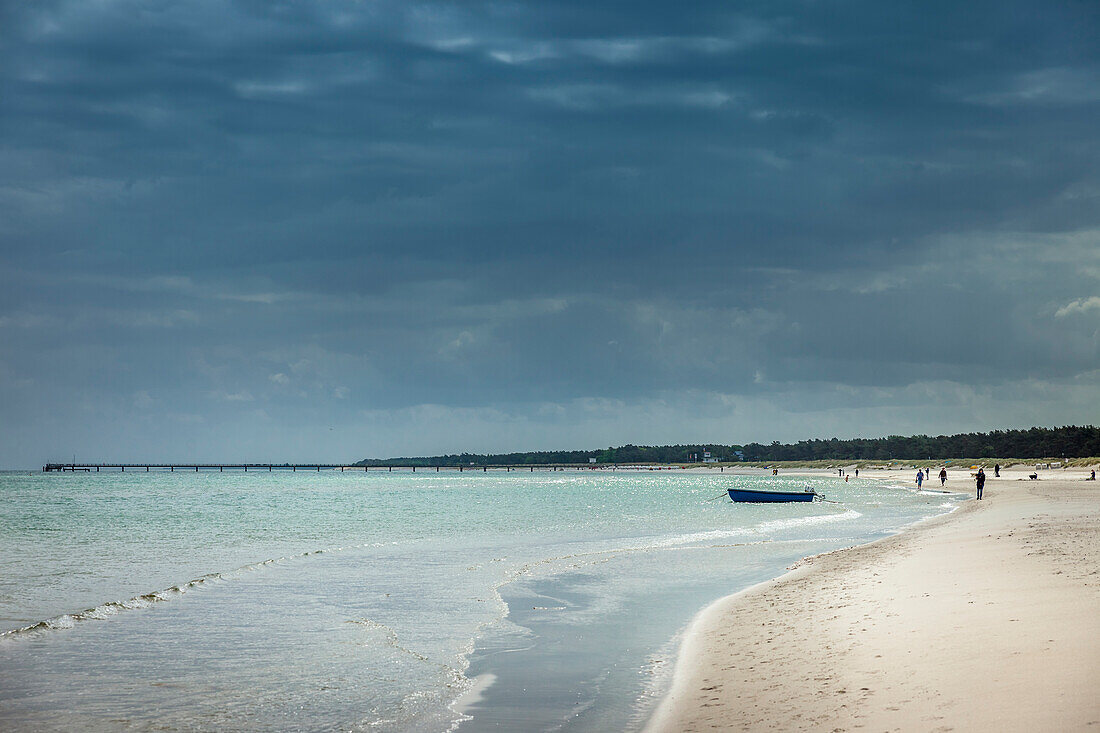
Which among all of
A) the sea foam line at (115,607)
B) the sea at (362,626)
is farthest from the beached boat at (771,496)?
the sea foam line at (115,607)

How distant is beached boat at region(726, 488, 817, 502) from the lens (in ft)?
260

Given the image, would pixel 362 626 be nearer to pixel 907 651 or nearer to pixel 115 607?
pixel 115 607

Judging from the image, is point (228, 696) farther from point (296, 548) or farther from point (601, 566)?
point (296, 548)

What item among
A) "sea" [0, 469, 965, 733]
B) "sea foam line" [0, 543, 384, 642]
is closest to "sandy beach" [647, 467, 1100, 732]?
"sea" [0, 469, 965, 733]

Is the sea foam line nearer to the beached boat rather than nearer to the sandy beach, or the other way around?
the sandy beach

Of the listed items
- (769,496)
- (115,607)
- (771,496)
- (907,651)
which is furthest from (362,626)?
(769,496)

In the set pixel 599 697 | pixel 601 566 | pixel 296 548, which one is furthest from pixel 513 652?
pixel 296 548

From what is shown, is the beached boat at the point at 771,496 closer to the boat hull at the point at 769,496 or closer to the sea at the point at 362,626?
the boat hull at the point at 769,496

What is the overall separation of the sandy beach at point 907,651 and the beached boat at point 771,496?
59113 mm

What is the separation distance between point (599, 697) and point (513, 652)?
3.66 meters

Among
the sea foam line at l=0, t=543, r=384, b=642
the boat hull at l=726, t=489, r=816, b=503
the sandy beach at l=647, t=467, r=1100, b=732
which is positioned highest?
the sandy beach at l=647, t=467, r=1100, b=732

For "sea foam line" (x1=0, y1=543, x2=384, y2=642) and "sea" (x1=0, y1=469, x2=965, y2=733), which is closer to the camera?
"sea" (x1=0, y1=469, x2=965, y2=733)

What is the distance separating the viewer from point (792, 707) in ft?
32.1

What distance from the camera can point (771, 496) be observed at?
8150cm
